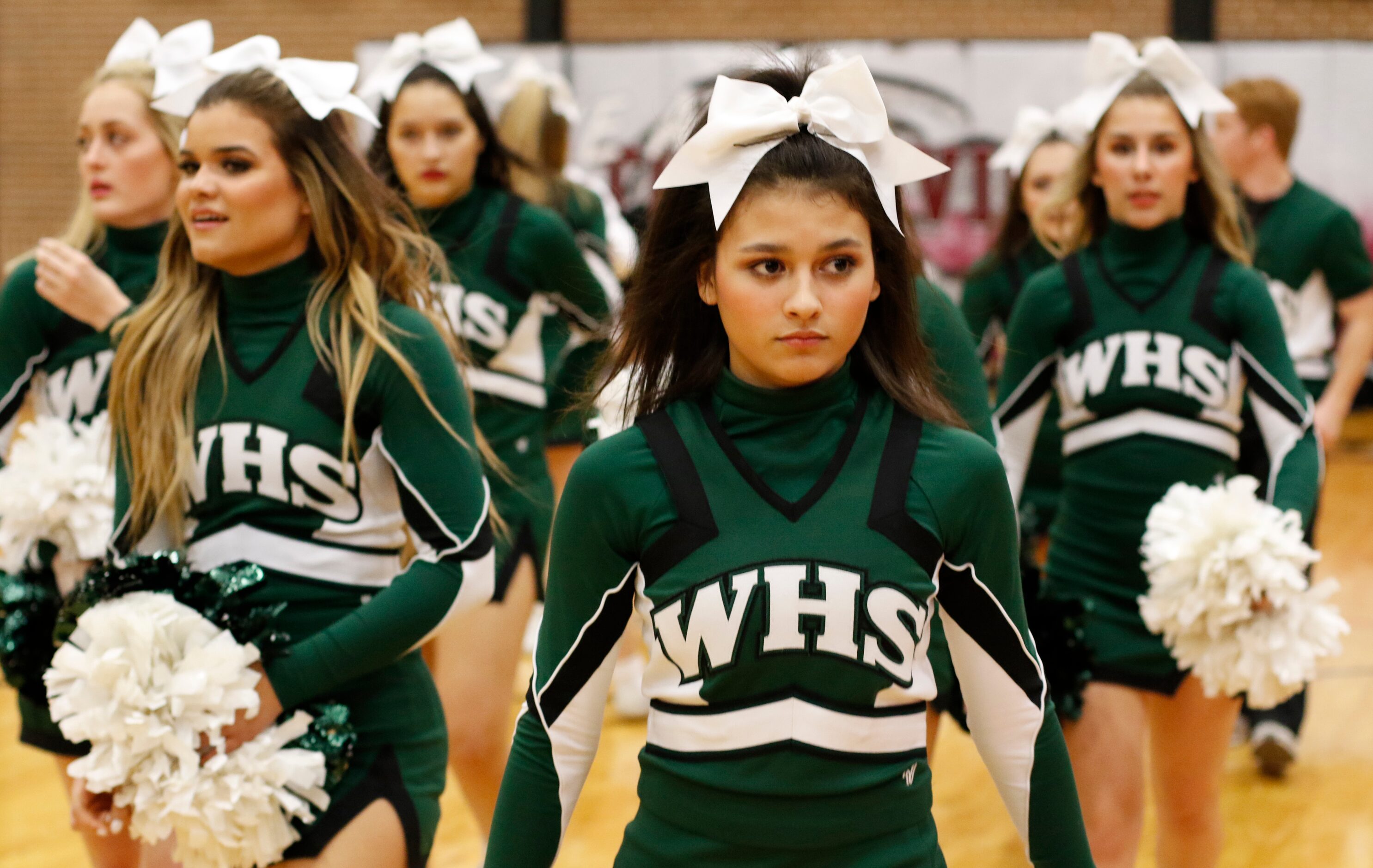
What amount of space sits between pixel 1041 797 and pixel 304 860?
3.48 feet

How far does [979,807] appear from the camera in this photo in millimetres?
4293

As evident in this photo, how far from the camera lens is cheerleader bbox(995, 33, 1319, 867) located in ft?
9.41

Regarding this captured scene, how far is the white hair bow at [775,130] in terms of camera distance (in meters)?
1.63

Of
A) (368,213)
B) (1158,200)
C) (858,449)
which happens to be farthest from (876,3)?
(858,449)

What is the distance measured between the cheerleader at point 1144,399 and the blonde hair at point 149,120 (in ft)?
5.69

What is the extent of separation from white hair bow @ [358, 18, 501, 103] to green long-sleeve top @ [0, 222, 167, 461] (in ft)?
3.25

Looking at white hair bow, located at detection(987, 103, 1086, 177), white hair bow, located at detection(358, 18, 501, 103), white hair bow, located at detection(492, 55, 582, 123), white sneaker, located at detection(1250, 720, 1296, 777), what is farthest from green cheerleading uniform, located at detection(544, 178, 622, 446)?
white sneaker, located at detection(1250, 720, 1296, 777)

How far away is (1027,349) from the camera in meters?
3.08

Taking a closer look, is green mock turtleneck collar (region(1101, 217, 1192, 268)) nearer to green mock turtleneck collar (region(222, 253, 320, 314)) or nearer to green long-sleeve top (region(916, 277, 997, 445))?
green long-sleeve top (region(916, 277, 997, 445))

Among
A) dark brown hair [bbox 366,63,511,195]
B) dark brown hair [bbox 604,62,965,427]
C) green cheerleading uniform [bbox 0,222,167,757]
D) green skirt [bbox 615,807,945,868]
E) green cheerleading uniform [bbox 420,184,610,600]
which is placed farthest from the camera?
dark brown hair [bbox 366,63,511,195]

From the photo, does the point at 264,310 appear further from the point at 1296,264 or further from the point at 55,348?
the point at 1296,264

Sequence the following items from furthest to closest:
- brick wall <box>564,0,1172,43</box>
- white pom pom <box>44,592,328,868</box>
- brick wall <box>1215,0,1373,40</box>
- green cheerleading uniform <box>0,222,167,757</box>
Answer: brick wall <box>564,0,1172,43</box>, brick wall <box>1215,0,1373,40</box>, green cheerleading uniform <box>0,222,167,757</box>, white pom pom <box>44,592,328,868</box>

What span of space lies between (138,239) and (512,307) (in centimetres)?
95

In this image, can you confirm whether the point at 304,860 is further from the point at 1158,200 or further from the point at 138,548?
the point at 1158,200
